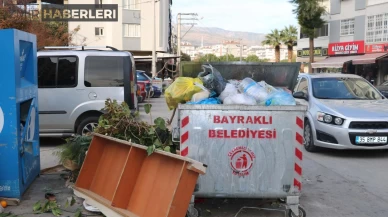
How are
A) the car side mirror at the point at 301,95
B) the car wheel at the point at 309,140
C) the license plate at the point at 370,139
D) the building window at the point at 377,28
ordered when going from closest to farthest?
the license plate at the point at 370,139, the car wheel at the point at 309,140, the car side mirror at the point at 301,95, the building window at the point at 377,28

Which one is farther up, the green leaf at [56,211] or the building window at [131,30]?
the building window at [131,30]

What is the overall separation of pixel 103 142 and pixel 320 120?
507cm

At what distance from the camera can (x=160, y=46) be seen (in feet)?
161

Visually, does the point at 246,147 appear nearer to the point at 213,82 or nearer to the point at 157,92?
the point at 213,82

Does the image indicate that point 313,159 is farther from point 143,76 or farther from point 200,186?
point 143,76

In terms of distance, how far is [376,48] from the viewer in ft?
128

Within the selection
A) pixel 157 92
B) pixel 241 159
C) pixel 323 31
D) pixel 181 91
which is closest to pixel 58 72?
pixel 181 91

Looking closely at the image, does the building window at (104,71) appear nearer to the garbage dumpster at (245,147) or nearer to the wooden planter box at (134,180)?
the wooden planter box at (134,180)

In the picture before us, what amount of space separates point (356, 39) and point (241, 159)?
138 feet

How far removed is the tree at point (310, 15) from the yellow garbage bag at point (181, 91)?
43.0m

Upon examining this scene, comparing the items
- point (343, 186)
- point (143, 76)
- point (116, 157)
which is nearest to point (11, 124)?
point (116, 157)

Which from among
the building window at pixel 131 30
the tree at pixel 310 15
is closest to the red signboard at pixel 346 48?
the tree at pixel 310 15

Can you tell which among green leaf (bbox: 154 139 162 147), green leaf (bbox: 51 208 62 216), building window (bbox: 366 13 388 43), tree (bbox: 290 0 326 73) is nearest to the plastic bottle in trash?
green leaf (bbox: 154 139 162 147)

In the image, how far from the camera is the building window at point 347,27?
146ft
